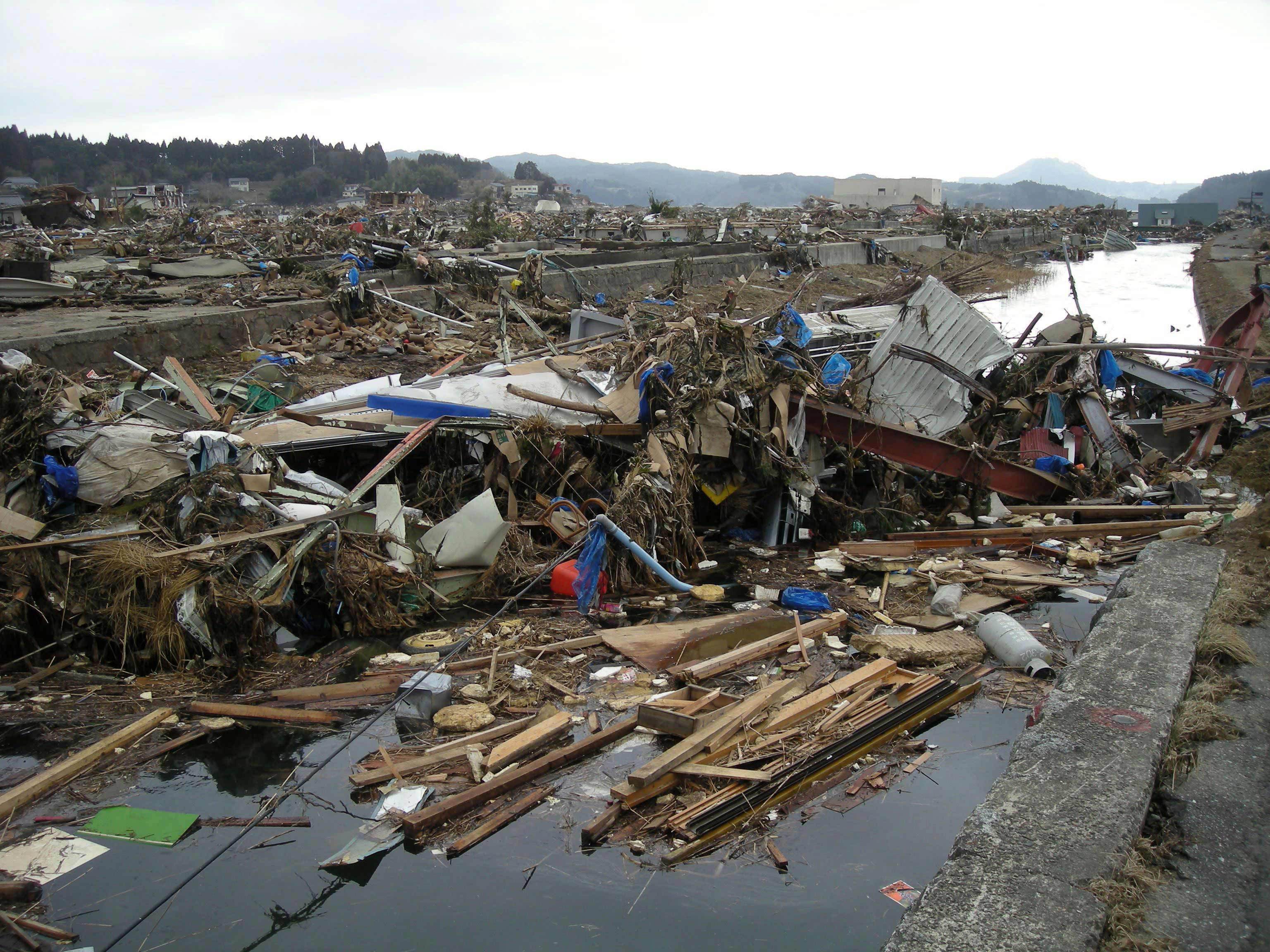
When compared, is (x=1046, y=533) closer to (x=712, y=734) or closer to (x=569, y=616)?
(x=569, y=616)

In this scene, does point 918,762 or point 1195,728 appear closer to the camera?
point 1195,728

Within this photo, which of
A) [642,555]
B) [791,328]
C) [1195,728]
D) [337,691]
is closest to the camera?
[1195,728]

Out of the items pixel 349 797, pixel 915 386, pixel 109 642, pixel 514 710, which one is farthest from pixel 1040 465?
pixel 109 642

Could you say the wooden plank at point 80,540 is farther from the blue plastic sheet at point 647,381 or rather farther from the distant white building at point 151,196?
the distant white building at point 151,196

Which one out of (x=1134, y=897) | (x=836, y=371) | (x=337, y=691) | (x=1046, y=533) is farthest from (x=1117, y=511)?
(x=337, y=691)

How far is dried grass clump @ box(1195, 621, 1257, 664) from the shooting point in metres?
4.07

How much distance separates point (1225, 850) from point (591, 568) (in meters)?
4.25

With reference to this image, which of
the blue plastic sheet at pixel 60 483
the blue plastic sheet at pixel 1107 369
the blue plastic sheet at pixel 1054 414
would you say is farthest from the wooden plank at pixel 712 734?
the blue plastic sheet at pixel 1107 369

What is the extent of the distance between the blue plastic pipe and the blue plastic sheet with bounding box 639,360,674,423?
4.16 feet

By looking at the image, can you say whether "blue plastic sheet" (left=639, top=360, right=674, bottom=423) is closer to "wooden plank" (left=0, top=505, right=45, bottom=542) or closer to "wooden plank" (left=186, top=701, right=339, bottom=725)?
"wooden plank" (left=186, top=701, right=339, bottom=725)

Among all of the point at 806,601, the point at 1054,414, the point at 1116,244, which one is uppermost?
the point at 1116,244

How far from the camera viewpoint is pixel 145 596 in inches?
227

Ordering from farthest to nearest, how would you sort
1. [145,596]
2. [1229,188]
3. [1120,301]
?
[1229,188]
[1120,301]
[145,596]

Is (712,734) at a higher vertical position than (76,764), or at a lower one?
higher
